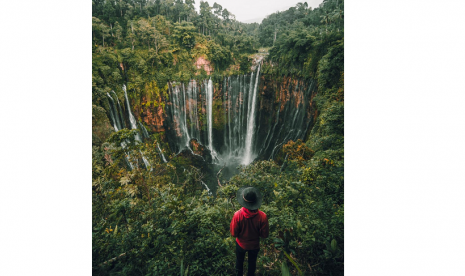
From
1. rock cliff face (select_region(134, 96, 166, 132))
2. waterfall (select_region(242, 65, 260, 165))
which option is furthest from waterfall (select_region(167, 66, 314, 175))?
rock cliff face (select_region(134, 96, 166, 132))

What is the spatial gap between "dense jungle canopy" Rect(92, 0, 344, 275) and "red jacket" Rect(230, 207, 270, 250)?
0.41m

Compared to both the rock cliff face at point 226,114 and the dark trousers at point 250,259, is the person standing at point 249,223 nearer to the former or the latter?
the dark trousers at point 250,259

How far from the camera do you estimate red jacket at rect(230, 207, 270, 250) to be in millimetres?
1924

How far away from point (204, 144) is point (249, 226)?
14015 mm

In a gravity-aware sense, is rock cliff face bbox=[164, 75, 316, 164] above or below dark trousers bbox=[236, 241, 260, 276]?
above

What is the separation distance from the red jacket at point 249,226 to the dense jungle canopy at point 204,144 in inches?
16.3

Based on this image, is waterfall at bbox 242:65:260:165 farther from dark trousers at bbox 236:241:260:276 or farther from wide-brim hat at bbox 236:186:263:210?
wide-brim hat at bbox 236:186:263:210

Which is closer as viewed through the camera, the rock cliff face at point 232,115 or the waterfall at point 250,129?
the rock cliff face at point 232,115

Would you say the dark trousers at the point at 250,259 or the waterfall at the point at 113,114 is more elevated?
the waterfall at the point at 113,114

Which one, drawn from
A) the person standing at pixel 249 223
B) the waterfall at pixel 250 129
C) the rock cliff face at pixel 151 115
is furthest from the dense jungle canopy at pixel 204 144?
the waterfall at pixel 250 129

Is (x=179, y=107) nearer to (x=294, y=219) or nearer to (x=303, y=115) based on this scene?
(x=303, y=115)

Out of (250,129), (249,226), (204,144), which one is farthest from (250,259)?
(204,144)

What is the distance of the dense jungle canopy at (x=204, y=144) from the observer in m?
2.25

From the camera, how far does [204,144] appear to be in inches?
619
